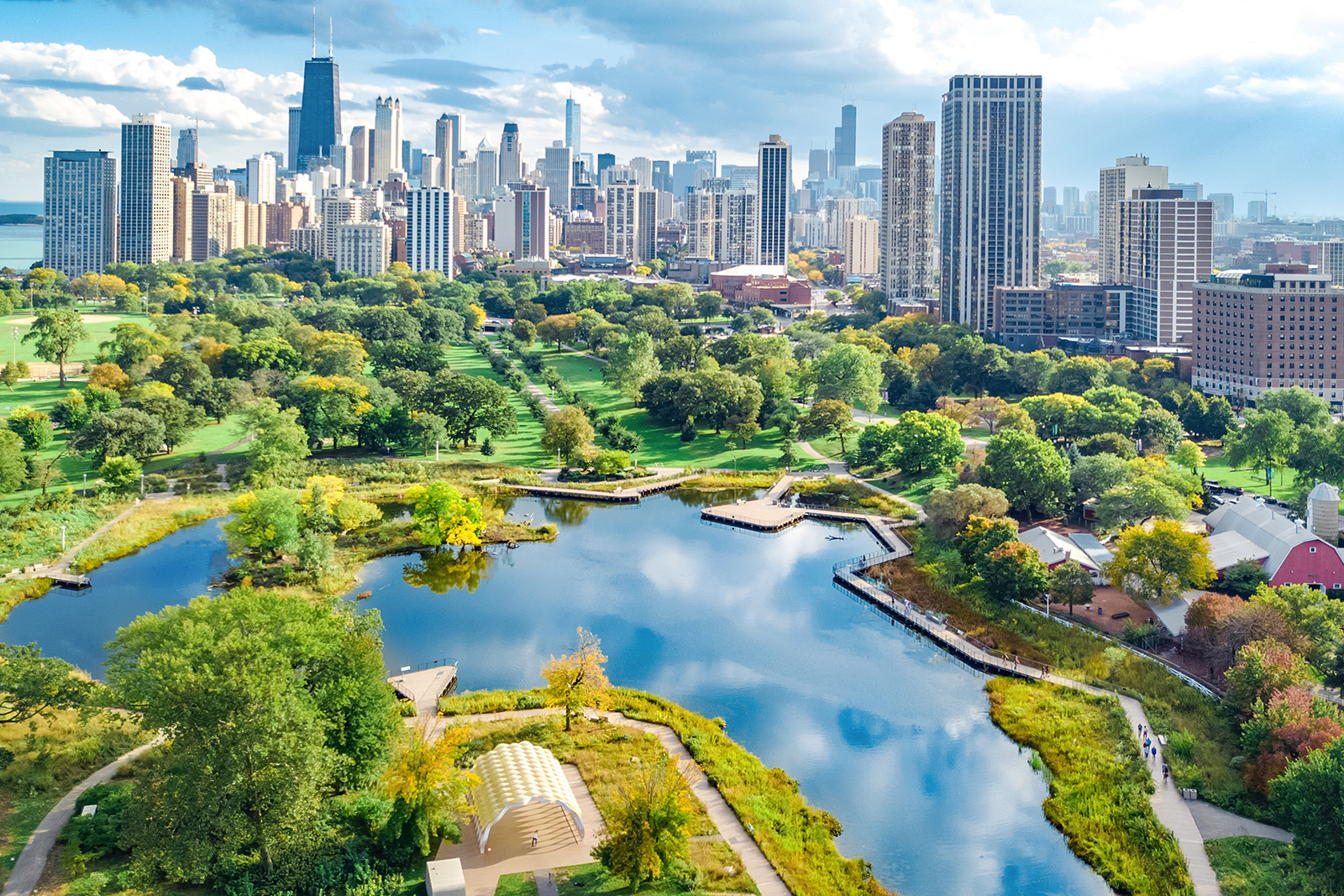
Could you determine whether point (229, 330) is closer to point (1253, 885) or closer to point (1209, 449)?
point (1209, 449)

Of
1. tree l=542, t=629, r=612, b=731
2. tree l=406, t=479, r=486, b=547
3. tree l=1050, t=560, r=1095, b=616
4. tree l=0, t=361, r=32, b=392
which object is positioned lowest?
tree l=542, t=629, r=612, b=731

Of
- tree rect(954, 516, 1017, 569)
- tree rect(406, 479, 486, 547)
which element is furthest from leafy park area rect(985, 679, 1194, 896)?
tree rect(406, 479, 486, 547)

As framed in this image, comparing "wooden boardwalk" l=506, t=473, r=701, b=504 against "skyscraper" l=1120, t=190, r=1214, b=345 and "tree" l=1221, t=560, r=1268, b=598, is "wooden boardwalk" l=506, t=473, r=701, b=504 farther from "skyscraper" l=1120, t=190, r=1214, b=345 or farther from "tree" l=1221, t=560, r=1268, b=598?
"skyscraper" l=1120, t=190, r=1214, b=345

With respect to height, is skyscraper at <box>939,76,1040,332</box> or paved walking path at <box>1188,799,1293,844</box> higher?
skyscraper at <box>939,76,1040,332</box>

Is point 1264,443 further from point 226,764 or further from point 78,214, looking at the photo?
point 78,214

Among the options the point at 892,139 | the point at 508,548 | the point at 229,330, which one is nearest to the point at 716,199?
the point at 892,139

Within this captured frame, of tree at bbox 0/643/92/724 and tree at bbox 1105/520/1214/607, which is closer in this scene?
tree at bbox 0/643/92/724
